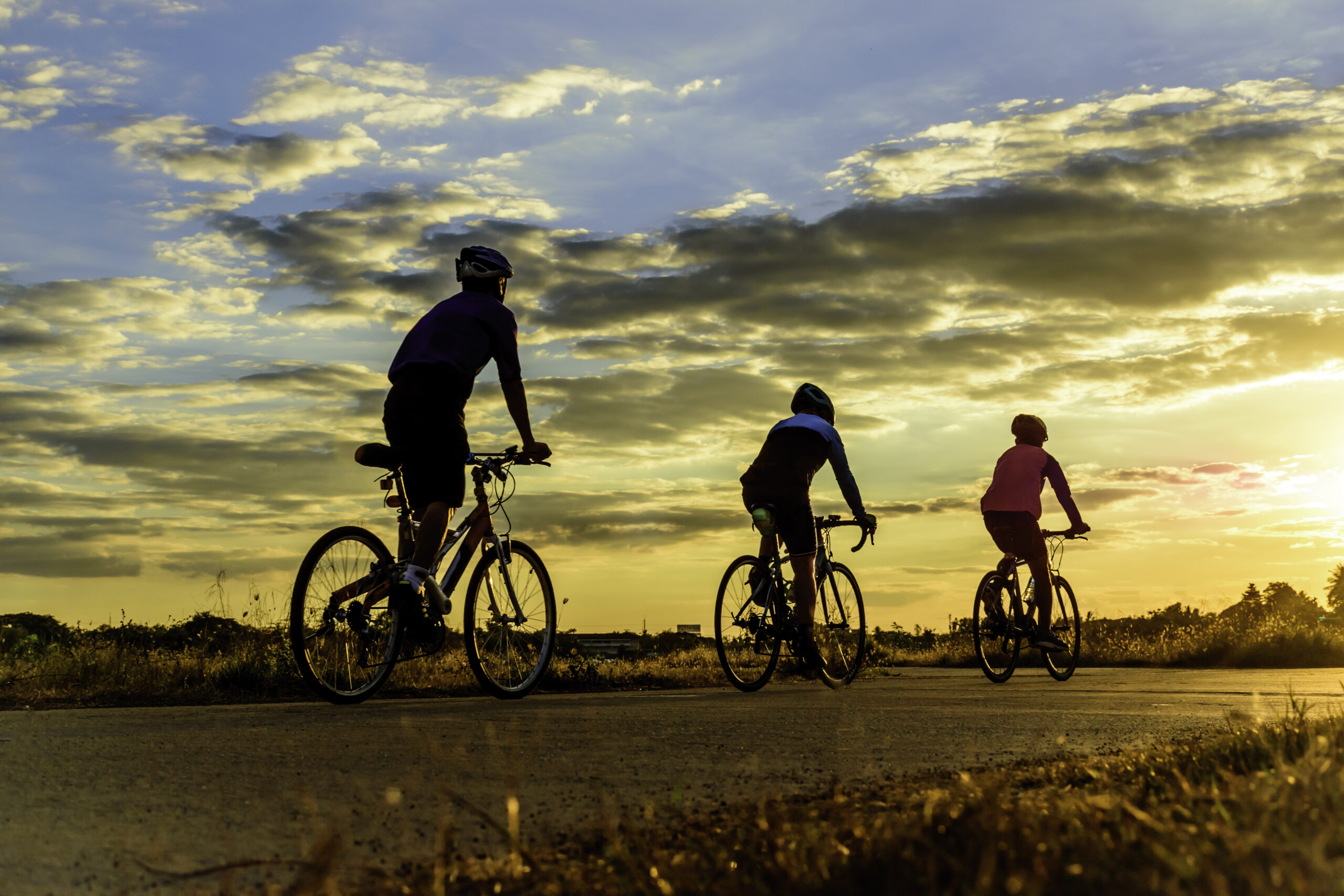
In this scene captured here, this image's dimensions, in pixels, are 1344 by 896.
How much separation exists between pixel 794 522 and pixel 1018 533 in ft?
10.4

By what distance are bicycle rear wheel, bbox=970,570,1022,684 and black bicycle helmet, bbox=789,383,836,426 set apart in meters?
2.76

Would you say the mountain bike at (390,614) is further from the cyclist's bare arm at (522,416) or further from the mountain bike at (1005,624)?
the mountain bike at (1005,624)

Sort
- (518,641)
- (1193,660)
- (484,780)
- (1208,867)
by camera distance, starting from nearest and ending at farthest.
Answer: (1208,867)
(484,780)
(518,641)
(1193,660)

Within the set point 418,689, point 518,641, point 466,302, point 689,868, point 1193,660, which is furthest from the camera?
point 1193,660

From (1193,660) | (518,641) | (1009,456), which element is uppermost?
(1009,456)

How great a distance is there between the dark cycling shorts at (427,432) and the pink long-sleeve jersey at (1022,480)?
Answer: 6.29 metres

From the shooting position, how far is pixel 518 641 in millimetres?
7637

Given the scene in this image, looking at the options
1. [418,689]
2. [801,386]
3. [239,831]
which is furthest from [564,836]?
[801,386]

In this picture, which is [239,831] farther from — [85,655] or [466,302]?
[85,655]

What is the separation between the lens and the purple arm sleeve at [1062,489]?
11320 mm

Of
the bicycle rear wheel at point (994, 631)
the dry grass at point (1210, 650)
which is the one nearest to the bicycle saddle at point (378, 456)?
the bicycle rear wheel at point (994, 631)

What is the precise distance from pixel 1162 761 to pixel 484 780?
89.3 inches

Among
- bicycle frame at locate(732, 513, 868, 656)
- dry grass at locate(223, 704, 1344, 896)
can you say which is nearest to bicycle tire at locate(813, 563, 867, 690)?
bicycle frame at locate(732, 513, 868, 656)

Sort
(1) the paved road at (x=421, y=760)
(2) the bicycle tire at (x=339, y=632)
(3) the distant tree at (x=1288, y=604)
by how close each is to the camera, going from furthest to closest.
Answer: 1. (3) the distant tree at (x=1288, y=604)
2. (2) the bicycle tire at (x=339, y=632)
3. (1) the paved road at (x=421, y=760)
